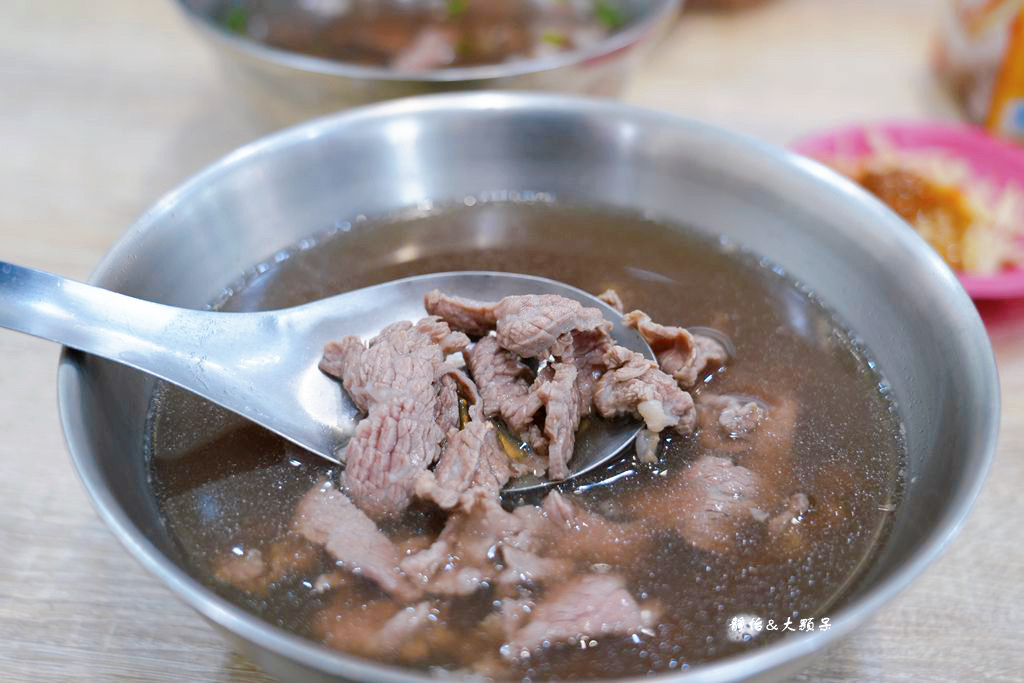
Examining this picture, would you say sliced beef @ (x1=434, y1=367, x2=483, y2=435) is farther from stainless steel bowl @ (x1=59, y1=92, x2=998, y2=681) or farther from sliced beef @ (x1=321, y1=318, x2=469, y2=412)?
stainless steel bowl @ (x1=59, y1=92, x2=998, y2=681)

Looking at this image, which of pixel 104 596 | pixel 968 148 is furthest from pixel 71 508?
pixel 968 148

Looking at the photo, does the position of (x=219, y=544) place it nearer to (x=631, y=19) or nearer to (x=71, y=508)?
(x=71, y=508)

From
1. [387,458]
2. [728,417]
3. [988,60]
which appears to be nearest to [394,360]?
[387,458]

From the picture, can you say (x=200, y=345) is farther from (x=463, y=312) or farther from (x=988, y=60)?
(x=988, y=60)

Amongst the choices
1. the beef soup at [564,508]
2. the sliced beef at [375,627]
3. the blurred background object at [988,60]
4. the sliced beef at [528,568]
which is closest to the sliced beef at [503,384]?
the beef soup at [564,508]

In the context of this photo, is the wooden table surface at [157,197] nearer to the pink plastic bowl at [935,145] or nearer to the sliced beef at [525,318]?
the pink plastic bowl at [935,145]

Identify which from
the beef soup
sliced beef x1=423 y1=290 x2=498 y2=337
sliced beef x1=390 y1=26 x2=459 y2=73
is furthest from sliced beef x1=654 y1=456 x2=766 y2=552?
sliced beef x1=390 y1=26 x2=459 y2=73
